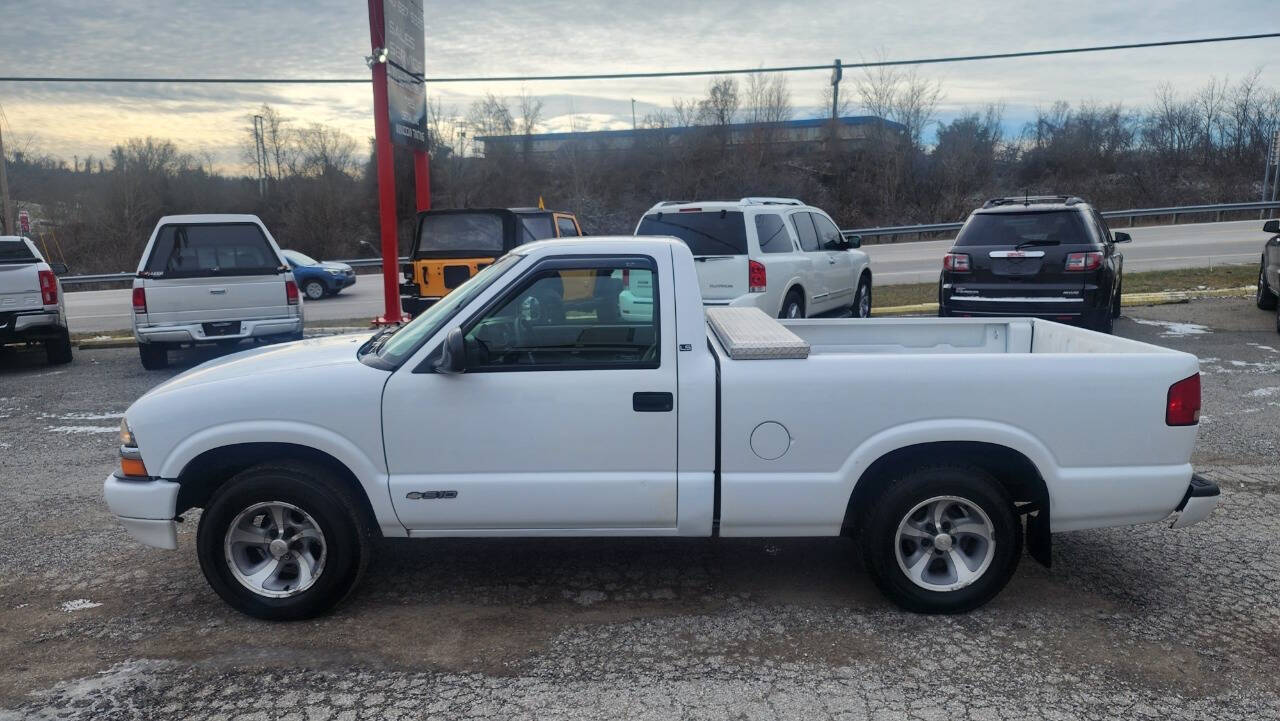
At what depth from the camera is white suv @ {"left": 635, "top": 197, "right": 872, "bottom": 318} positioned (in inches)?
406

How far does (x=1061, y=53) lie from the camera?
2342 centimetres

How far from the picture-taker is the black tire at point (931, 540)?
13.1 feet

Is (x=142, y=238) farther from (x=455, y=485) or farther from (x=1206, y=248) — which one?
(x=455, y=485)

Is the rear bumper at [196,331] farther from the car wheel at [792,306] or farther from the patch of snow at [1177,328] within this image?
the patch of snow at [1177,328]

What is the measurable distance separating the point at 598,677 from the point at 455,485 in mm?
1049

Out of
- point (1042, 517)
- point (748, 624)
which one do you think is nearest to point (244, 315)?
point (748, 624)

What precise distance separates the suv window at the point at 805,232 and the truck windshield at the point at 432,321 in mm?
7706

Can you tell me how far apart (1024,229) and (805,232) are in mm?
2641

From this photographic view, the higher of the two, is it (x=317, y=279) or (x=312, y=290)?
(x=317, y=279)

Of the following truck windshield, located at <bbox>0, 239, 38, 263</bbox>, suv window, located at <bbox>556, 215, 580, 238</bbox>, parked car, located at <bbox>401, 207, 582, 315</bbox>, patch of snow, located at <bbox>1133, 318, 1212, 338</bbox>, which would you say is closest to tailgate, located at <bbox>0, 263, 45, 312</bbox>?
truck windshield, located at <bbox>0, 239, 38, 263</bbox>

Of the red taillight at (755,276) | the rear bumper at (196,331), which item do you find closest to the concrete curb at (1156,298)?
the red taillight at (755,276)

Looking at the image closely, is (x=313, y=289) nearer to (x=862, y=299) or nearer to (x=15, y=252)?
(x=15, y=252)

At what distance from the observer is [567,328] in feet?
13.6

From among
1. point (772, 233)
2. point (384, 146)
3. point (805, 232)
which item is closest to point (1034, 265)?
point (805, 232)
